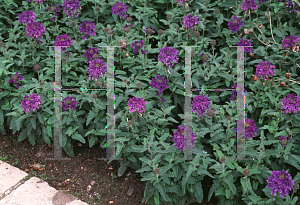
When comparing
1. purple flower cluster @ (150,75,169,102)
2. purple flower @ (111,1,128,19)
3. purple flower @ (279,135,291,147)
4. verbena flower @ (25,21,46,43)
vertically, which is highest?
purple flower @ (111,1,128,19)

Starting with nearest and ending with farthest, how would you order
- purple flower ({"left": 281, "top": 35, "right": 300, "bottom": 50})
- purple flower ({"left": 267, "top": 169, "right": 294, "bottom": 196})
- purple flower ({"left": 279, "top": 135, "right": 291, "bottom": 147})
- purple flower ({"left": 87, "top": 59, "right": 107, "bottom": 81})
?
purple flower ({"left": 267, "top": 169, "right": 294, "bottom": 196})
purple flower ({"left": 279, "top": 135, "right": 291, "bottom": 147})
purple flower ({"left": 87, "top": 59, "right": 107, "bottom": 81})
purple flower ({"left": 281, "top": 35, "right": 300, "bottom": 50})

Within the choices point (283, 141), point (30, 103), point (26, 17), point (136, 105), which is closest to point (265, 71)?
point (283, 141)

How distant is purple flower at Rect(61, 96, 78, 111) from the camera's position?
11.6 feet

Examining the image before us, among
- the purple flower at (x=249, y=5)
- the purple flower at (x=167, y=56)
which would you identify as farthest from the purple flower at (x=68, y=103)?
the purple flower at (x=249, y=5)

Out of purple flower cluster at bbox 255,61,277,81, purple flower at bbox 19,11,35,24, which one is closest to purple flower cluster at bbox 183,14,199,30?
purple flower cluster at bbox 255,61,277,81

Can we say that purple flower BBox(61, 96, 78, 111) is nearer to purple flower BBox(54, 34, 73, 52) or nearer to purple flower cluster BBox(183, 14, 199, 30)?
purple flower BBox(54, 34, 73, 52)

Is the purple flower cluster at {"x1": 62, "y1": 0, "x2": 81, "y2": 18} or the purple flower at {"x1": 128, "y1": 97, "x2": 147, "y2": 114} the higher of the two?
the purple flower cluster at {"x1": 62, "y1": 0, "x2": 81, "y2": 18}

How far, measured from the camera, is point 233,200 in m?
3.20

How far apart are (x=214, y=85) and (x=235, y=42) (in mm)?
737

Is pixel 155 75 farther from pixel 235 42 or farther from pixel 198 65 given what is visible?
pixel 235 42

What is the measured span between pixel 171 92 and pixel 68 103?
3.76ft

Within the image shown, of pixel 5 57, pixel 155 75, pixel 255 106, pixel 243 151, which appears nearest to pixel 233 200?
pixel 243 151

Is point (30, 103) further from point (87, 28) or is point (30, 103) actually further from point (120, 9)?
point (120, 9)

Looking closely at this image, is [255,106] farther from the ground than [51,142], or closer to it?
farther from the ground
